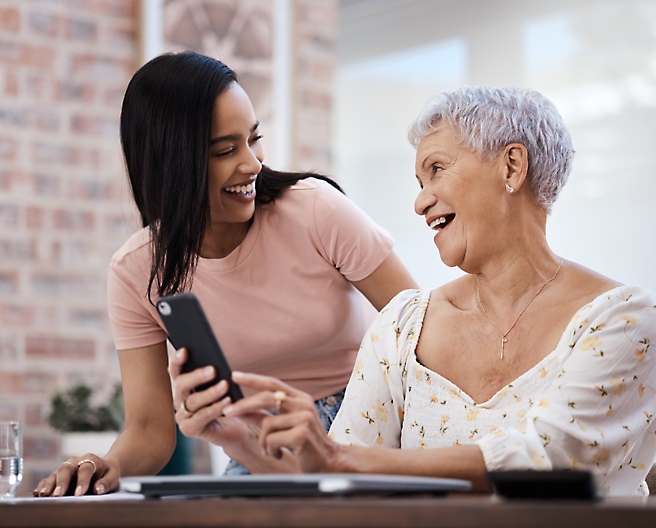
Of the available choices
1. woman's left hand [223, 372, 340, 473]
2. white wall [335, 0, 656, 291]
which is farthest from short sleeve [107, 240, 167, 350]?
white wall [335, 0, 656, 291]

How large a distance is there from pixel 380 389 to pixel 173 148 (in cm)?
65

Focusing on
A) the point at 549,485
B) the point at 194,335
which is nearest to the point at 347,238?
the point at 194,335

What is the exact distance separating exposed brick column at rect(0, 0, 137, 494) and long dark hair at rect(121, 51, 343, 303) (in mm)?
1564

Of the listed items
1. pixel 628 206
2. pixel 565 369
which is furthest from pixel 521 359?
pixel 628 206

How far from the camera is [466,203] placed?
1.30m

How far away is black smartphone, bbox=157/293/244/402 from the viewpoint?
0.93m

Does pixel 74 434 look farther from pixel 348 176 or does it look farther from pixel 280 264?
pixel 348 176

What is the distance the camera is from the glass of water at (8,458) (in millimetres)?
1252

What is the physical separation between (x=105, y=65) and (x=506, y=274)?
244 cm

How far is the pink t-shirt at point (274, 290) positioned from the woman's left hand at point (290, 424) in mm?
746

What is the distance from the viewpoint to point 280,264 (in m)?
1.70

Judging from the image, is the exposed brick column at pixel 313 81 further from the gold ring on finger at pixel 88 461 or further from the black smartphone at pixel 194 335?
the black smartphone at pixel 194 335

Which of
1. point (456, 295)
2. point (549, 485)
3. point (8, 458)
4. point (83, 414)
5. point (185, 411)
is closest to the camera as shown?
point (549, 485)

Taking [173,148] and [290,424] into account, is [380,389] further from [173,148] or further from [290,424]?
[173,148]
